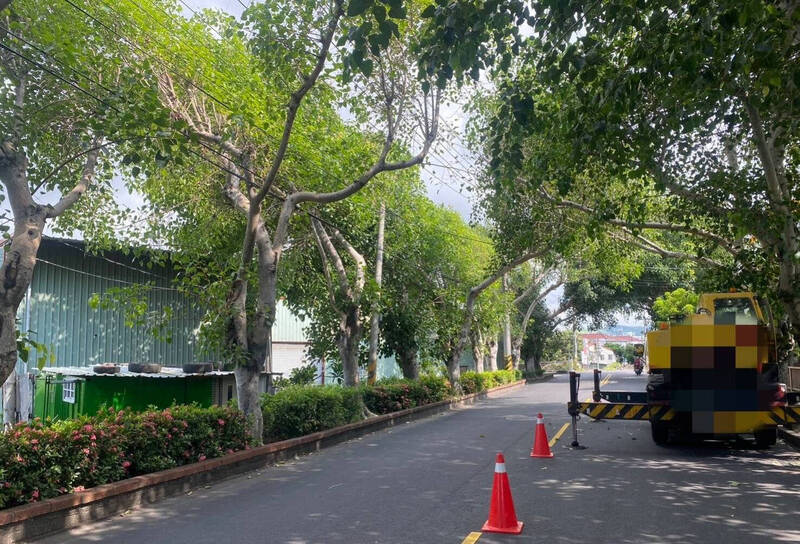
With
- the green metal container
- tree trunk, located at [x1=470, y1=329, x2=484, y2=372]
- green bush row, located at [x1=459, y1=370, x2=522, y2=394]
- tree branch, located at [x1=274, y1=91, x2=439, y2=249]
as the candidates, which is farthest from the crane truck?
tree trunk, located at [x1=470, y1=329, x2=484, y2=372]

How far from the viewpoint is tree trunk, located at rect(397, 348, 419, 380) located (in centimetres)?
2495

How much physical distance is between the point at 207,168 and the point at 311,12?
5.21 metres

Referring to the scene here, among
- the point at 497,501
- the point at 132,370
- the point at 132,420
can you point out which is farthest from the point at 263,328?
the point at 497,501

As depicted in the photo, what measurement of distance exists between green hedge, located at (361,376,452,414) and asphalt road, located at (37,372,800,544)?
5440 millimetres

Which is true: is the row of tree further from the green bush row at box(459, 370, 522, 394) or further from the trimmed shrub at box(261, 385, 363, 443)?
the green bush row at box(459, 370, 522, 394)

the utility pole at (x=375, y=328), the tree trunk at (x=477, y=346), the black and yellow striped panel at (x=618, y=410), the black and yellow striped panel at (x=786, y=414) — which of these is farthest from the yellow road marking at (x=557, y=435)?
the tree trunk at (x=477, y=346)

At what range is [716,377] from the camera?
437 inches

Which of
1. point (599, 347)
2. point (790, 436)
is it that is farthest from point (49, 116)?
point (599, 347)

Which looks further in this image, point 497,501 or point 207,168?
point 207,168

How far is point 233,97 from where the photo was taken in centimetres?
1323

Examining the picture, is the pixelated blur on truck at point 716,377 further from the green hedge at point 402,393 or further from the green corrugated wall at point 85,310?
the green corrugated wall at point 85,310

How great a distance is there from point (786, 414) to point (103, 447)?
10.1 m

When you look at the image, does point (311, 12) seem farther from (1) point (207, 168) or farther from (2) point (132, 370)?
(2) point (132, 370)

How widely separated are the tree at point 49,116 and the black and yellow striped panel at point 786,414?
1018 cm
